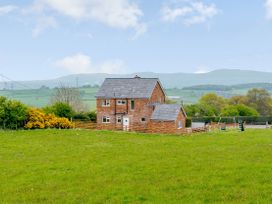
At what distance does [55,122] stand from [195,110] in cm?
4858

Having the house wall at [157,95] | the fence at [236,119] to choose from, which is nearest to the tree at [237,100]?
the fence at [236,119]

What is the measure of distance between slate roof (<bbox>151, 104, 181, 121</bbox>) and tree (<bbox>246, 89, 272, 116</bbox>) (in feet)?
234

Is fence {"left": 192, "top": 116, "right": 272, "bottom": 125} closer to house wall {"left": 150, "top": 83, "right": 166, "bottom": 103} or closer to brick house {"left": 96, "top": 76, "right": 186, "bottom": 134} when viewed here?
house wall {"left": 150, "top": 83, "right": 166, "bottom": 103}

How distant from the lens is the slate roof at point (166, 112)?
61.1 meters

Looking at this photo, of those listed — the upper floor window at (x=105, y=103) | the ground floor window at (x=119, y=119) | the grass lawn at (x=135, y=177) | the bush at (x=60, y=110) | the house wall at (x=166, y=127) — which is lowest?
the grass lawn at (x=135, y=177)

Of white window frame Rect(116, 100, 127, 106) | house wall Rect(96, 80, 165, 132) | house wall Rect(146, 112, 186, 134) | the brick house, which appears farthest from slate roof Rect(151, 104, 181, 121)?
white window frame Rect(116, 100, 127, 106)

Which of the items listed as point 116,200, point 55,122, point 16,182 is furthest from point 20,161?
point 55,122

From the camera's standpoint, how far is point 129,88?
66750 millimetres

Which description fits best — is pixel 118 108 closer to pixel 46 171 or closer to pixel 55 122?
pixel 55 122

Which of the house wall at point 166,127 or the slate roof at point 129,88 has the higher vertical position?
the slate roof at point 129,88

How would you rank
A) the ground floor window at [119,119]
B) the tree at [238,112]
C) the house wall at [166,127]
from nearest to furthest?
the house wall at [166,127] → the ground floor window at [119,119] → the tree at [238,112]

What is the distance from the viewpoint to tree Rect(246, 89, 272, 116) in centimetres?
12786

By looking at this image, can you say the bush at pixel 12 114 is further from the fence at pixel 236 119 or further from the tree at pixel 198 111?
the tree at pixel 198 111

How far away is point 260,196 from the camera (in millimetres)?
15641
